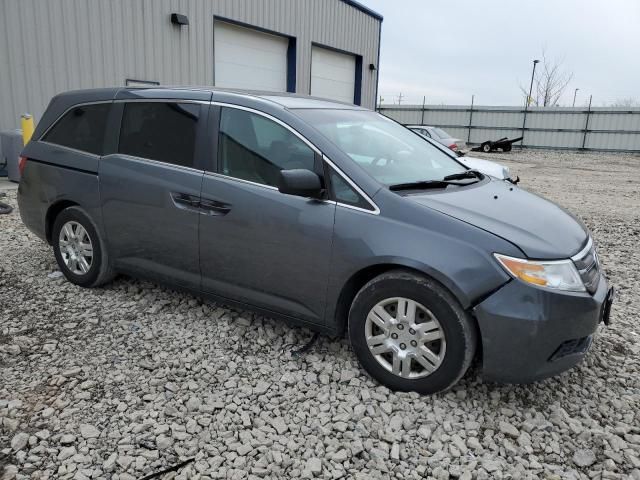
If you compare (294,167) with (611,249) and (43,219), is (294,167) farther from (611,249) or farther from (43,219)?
(611,249)

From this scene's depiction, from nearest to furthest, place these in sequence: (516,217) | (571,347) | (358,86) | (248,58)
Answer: (571,347) < (516,217) < (248,58) < (358,86)

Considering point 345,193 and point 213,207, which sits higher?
point 345,193

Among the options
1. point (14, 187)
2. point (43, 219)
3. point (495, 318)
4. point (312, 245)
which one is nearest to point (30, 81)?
point (14, 187)

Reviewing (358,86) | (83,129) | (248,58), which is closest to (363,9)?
(358,86)

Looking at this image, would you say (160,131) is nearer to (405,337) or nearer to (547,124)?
(405,337)

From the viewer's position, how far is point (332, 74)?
16.9 m

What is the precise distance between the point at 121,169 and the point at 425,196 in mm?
2252

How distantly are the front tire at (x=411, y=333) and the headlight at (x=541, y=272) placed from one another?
32cm

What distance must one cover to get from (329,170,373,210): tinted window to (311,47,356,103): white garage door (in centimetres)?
1340

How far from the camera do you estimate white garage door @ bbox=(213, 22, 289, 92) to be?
42.1ft

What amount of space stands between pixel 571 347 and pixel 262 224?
1.83 m

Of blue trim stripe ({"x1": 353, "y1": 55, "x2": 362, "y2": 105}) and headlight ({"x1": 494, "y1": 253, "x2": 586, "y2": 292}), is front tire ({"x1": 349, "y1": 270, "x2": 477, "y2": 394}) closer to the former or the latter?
headlight ({"x1": 494, "y1": 253, "x2": 586, "y2": 292})

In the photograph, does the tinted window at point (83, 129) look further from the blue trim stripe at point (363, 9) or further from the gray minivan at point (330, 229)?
the blue trim stripe at point (363, 9)

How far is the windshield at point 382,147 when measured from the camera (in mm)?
3113
